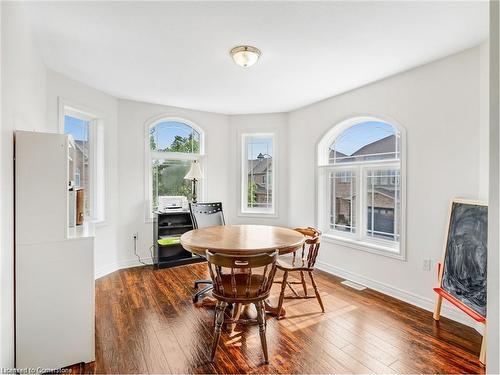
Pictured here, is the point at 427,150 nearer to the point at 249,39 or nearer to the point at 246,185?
the point at 249,39

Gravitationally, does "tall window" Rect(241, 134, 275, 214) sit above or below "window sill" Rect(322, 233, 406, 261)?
above

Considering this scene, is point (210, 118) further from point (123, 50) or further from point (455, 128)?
point (455, 128)

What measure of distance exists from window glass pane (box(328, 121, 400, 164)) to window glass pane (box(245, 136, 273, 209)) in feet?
3.86

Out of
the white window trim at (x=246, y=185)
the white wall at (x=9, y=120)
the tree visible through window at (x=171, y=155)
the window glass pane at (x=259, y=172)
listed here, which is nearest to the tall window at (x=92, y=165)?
the tree visible through window at (x=171, y=155)

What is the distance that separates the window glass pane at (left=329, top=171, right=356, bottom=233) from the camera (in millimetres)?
3684

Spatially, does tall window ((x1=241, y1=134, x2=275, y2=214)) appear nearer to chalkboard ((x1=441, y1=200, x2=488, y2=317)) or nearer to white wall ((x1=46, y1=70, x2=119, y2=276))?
white wall ((x1=46, y1=70, x2=119, y2=276))

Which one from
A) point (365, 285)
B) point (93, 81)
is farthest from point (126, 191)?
point (365, 285)

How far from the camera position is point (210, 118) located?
→ 4645mm

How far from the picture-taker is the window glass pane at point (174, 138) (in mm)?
4277

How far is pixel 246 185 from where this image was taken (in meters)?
4.85

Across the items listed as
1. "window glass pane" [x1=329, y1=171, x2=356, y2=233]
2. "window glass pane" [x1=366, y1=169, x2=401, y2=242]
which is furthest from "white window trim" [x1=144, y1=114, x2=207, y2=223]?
"window glass pane" [x1=366, y1=169, x2=401, y2=242]

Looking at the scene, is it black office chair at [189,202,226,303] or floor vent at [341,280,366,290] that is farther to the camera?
black office chair at [189,202,226,303]

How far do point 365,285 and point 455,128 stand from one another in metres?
2.02

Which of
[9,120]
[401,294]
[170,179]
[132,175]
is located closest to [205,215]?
[170,179]
